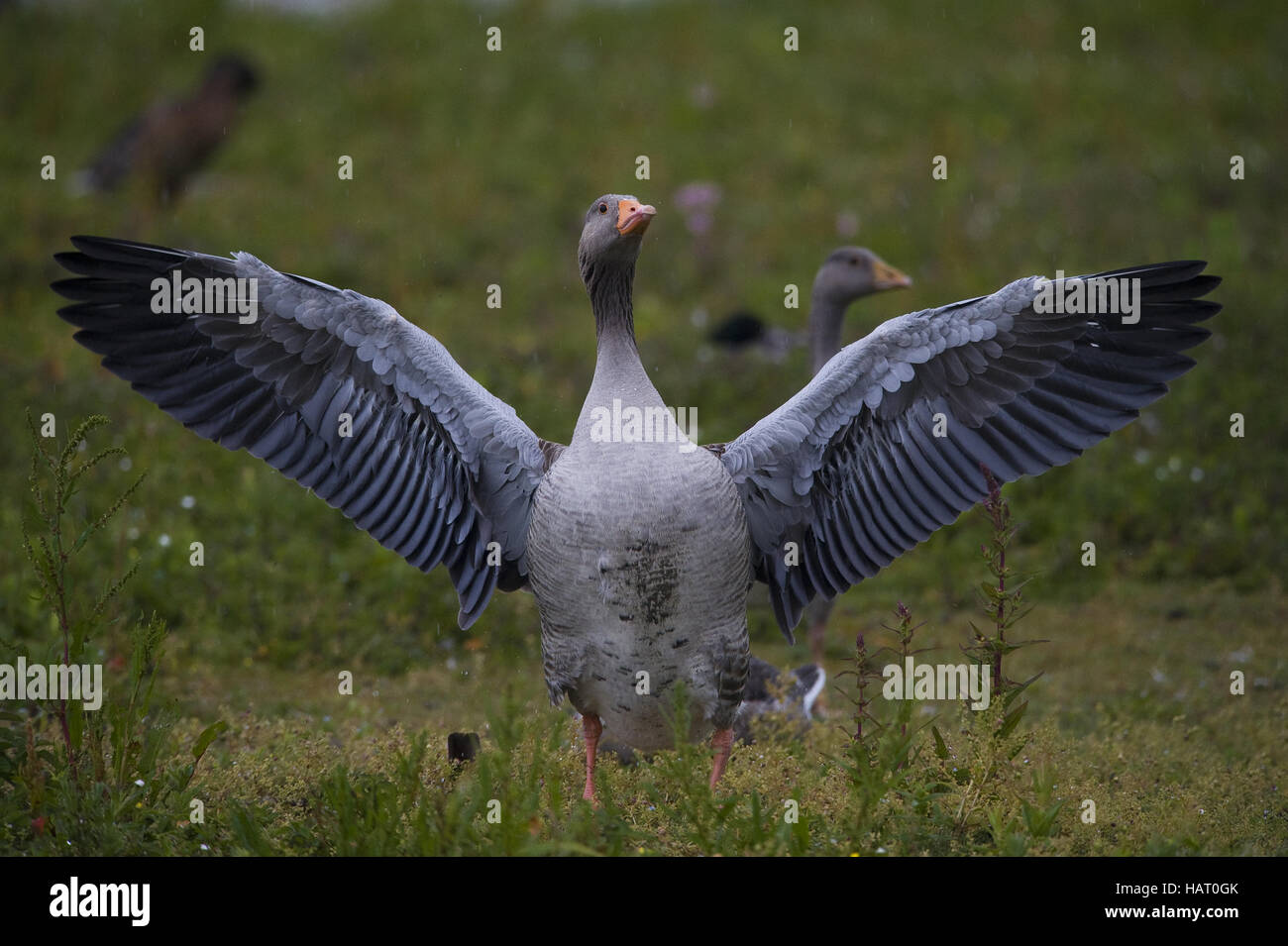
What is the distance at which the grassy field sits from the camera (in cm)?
541

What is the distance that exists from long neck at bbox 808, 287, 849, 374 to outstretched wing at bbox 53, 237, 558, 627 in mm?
3158

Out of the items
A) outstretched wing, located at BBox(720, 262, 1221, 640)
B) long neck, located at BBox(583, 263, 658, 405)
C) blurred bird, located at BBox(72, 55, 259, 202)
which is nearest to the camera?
outstretched wing, located at BBox(720, 262, 1221, 640)

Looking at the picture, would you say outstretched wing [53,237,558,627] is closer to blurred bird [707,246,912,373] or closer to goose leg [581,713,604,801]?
goose leg [581,713,604,801]

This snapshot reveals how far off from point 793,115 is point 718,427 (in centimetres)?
744

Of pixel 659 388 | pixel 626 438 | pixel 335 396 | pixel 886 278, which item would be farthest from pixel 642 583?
pixel 659 388

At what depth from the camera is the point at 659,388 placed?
11.5 m

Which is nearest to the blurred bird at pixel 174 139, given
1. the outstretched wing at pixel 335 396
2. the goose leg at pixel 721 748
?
the outstretched wing at pixel 335 396

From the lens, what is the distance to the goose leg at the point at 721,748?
235 inches

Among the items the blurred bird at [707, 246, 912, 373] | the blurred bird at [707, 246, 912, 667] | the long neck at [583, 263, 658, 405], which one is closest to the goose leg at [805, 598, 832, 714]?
the blurred bird at [707, 246, 912, 667]

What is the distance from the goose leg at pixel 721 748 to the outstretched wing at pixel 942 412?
0.86m

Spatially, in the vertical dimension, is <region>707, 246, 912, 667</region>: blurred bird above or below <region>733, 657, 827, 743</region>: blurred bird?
above

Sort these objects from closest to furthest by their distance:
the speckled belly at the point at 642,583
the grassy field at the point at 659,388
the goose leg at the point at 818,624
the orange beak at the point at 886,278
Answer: the grassy field at the point at 659,388
the speckled belly at the point at 642,583
the goose leg at the point at 818,624
the orange beak at the point at 886,278

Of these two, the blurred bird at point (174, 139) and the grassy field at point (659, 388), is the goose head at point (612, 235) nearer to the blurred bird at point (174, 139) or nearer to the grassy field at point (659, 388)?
the grassy field at point (659, 388)
